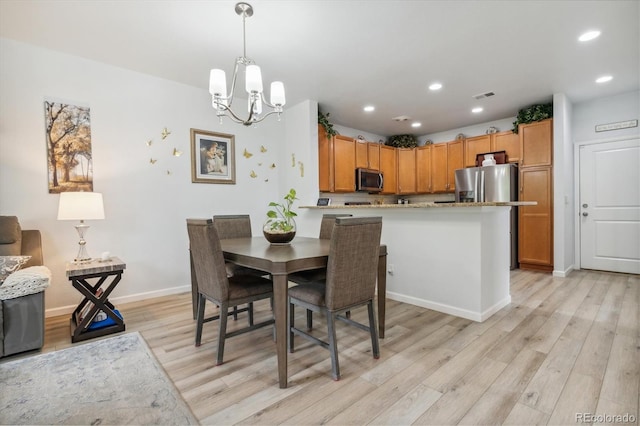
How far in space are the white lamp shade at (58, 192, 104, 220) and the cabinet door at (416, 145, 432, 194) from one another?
5.29 meters

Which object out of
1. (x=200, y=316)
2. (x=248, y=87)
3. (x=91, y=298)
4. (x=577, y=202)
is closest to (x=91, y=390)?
(x=200, y=316)

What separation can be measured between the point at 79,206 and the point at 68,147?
0.90 m

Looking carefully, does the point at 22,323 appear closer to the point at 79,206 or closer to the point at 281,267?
the point at 79,206

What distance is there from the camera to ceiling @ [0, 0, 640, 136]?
7.79 ft

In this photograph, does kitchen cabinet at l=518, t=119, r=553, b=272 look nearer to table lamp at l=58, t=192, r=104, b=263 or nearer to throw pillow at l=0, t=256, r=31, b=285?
table lamp at l=58, t=192, r=104, b=263

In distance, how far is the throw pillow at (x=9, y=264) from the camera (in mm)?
2254

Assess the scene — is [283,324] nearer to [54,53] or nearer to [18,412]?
[18,412]

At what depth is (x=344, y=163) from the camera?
5.21 m

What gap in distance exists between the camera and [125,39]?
9.11 ft

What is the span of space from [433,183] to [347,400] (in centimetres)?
510

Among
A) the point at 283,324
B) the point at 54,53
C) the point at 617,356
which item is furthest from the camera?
the point at 54,53

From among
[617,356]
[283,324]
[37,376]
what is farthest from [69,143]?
[617,356]

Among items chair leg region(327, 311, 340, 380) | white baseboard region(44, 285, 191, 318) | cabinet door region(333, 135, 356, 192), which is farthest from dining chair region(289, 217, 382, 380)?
cabinet door region(333, 135, 356, 192)

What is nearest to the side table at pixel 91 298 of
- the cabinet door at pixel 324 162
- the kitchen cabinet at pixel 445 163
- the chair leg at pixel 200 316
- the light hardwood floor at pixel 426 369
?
the light hardwood floor at pixel 426 369
